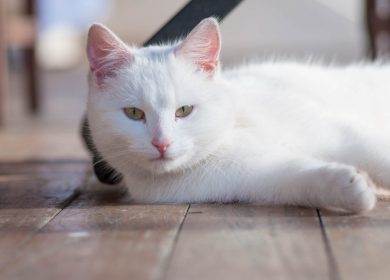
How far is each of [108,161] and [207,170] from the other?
0.92ft

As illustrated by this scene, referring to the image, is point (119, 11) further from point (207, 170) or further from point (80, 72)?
point (207, 170)

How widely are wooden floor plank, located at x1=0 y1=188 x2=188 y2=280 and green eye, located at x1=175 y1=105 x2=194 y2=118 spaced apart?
229 mm

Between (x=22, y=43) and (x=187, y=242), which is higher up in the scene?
(x=187, y=242)

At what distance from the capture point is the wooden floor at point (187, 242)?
124 centimetres

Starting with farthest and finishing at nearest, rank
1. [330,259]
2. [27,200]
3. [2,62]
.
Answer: [2,62] → [27,200] → [330,259]

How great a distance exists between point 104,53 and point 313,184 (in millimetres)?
633

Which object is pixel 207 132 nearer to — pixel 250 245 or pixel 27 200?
pixel 250 245

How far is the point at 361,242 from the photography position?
4.52 ft

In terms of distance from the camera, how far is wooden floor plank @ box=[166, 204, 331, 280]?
122 centimetres

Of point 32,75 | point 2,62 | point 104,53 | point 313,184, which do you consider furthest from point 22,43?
point 313,184

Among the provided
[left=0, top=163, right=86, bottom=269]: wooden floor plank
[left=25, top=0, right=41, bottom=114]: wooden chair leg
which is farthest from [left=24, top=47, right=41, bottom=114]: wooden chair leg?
[left=0, top=163, right=86, bottom=269]: wooden floor plank

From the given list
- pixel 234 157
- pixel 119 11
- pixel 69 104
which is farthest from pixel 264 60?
pixel 119 11

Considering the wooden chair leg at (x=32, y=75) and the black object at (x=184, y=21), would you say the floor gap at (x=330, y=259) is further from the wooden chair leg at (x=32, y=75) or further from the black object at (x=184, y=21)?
the wooden chair leg at (x=32, y=75)

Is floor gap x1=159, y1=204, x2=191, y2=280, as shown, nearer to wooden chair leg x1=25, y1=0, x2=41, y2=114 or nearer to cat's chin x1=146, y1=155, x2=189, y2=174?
cat's chin x1=146, y1=155, x2=189, y2=174
